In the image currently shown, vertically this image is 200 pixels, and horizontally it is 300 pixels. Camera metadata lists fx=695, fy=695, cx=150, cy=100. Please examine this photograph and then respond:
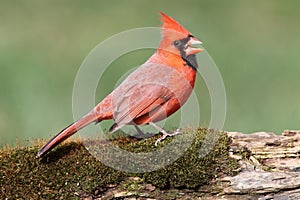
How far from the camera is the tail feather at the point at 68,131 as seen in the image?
4.20 metres

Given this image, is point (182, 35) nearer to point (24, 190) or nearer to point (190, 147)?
point (190, 147)

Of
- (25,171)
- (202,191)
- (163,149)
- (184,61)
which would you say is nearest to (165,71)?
(184,61)

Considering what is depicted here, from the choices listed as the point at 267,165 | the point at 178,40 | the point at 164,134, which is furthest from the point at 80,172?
the point at 267,165

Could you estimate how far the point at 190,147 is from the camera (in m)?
4.25

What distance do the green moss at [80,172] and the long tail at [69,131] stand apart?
0.06 meters

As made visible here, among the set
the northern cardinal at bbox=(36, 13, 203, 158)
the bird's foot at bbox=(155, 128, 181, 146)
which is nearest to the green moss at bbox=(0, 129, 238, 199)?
the bird's foot at bbox=(155, 128, 181, 146)

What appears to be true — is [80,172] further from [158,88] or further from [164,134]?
[158,88]

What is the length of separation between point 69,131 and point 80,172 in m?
0.31

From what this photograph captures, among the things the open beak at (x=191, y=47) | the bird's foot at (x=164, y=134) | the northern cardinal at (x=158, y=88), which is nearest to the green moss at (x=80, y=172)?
the bird's foot at (x=164, y=134)

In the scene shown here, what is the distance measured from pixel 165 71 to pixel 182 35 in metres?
0.25

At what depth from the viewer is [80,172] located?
162 inches

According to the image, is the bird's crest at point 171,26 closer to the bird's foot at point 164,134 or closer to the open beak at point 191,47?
the open beak at point 191,47

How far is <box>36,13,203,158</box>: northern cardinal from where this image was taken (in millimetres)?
4363

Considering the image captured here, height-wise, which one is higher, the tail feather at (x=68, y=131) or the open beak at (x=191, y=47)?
the open beak at (x=191, y=47)
